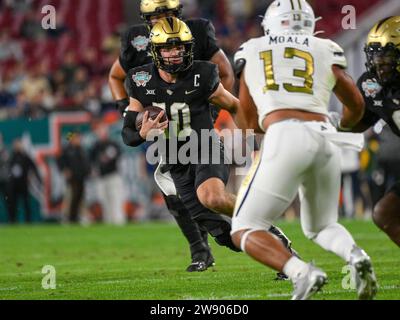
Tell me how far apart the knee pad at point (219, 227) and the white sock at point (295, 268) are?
1.75 m

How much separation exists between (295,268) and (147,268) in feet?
10.6

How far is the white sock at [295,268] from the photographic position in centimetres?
468

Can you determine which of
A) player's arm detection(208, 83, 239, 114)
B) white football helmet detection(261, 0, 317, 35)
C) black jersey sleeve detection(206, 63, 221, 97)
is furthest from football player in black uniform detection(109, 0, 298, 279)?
white football helmet detection(261, 0, 317, 35)

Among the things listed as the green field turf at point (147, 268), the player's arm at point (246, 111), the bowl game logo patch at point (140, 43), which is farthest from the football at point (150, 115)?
the bowl game logo patch at point (140, 43)

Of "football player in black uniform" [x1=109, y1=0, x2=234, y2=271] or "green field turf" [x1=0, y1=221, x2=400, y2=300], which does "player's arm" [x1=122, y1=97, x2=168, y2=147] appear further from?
"green field turf" [x1=0, y1=221, x2=400, y2=300]

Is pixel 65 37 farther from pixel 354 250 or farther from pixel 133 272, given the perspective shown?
pixel 354 250

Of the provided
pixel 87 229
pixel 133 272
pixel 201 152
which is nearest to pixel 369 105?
pixel 201 152

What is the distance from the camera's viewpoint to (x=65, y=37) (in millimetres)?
18266

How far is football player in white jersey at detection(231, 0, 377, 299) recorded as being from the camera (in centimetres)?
481

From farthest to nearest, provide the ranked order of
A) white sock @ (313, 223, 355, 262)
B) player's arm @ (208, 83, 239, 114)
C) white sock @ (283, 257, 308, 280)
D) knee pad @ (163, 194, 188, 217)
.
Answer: knee pad @ (163, 194, 188, 217) < player's arm @ (208, 83, 239, 114) < white sock @ (313, 223, 355, 262) < white sock @ (283, 257, 308, 280)

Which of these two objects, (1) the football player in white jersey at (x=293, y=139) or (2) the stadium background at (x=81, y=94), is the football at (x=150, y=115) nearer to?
(1) the football player in white jersey at (x=293, y=139)

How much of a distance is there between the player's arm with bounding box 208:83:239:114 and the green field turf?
3.85 ft

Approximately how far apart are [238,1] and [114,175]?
5061 mm

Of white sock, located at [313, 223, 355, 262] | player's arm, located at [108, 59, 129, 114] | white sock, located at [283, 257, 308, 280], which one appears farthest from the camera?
player's arm, located at [108, 59, 129, 114]
